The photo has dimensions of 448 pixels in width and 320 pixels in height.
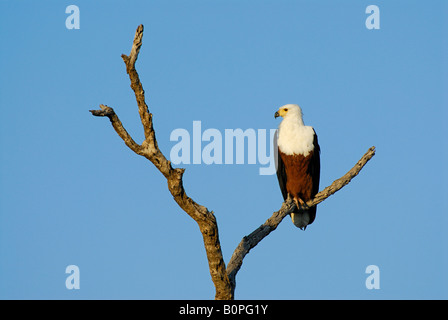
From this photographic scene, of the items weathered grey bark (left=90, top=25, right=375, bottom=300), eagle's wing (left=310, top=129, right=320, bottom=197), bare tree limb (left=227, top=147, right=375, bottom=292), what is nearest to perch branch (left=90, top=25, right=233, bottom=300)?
weathered grey bark (left=90, top=25, right=375, bottom=300)

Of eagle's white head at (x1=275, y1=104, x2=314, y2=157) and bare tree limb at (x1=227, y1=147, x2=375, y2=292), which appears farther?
eagle's white head at (x1=275, y1=104, x2=314, y2=157)

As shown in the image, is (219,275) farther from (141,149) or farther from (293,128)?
(293,128)

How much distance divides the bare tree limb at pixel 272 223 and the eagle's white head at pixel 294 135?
2.40ft

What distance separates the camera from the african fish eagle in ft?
27.8

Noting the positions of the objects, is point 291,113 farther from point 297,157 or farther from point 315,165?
point 315,165

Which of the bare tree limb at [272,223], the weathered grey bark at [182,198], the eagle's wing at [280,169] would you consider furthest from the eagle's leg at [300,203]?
the weathered grey bark at [182,198]

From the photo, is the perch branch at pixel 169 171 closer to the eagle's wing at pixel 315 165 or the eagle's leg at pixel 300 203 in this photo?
the eagle's leg at pixel 300 203

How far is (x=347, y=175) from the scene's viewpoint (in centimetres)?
732

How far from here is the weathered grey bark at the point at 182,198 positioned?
5.62 m

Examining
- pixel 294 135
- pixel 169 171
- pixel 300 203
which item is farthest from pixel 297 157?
pixel 169 171

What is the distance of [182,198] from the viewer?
5.90 meters

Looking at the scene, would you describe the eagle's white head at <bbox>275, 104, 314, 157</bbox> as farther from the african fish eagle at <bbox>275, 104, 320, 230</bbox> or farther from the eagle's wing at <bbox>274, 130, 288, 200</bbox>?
the eagle's wing at <bbox>274, 130, 288, 200</bbox>
